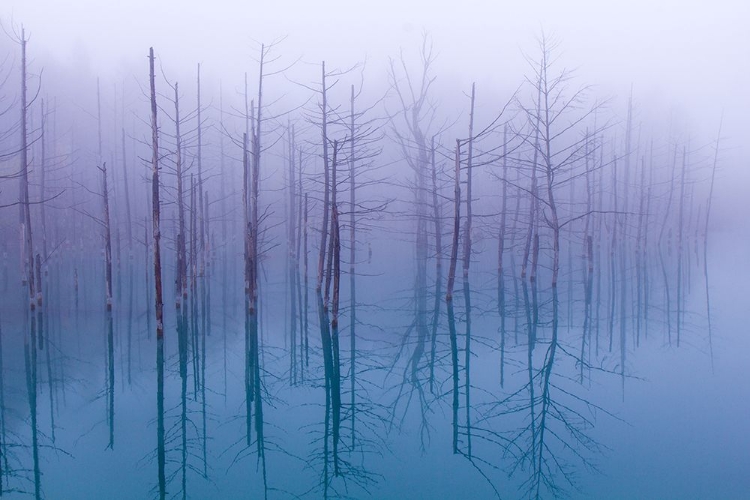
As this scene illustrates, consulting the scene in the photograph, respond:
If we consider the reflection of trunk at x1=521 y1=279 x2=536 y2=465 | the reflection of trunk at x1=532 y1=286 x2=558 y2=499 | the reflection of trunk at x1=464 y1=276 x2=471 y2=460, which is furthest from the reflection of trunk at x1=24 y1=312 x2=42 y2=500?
the reflection of trunk at x1=521 y1=279 x2=536 y2=465

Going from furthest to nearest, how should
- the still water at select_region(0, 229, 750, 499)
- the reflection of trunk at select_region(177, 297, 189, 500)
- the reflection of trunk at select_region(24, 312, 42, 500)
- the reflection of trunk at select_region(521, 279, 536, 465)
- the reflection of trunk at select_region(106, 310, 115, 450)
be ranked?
the reflection of trunk at select_region(106, 310, 115, 450), the reflection of trunk at select_region(521, 279, 536, 465), the reflection of trunk at select_region(177, 297, 189, 500), the reflection of trunk at select_region(24, 312, 42, 500), the still water at select_region(0, 229, 750, 499)

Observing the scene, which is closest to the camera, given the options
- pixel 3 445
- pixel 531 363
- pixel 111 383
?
pixel 3 445

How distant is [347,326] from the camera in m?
13.0

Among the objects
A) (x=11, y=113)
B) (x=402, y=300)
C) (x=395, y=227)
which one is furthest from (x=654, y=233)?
(x=11, y=113)

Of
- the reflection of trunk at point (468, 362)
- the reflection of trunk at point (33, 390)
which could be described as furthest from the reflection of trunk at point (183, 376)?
the reflection of trunk at point (468, 362)

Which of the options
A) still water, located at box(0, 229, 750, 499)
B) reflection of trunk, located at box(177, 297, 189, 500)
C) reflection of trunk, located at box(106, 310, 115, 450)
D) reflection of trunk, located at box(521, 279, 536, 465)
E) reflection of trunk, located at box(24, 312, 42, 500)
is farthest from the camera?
reflection of trunk, located at box(106, 310, 115, 450)

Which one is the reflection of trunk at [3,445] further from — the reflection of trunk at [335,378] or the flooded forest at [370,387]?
the reflection of trunk at [335,378]

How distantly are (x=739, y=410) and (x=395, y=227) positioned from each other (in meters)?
34.9

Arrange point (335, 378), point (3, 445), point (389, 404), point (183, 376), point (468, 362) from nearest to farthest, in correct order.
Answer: point (3, 445), point (389, 404), point (335, 378), point (183, 376), point (468, 362)

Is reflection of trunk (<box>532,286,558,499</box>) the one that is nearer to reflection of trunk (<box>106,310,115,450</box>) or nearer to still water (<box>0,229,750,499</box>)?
still water (<box>0,229,750,499</box>)

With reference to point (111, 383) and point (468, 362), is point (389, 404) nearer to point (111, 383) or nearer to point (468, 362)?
point (468, 362)

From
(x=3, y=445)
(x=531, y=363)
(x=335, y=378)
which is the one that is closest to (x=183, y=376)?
(x=335, y=378)

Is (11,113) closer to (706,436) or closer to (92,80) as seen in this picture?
(92,80)

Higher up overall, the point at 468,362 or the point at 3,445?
the point at 468,362
